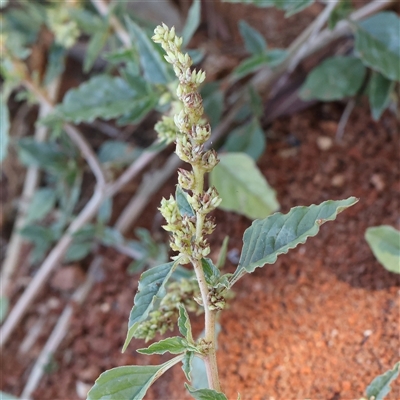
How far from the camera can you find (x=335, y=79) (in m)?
1.28

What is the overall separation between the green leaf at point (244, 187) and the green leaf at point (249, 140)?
135 mm

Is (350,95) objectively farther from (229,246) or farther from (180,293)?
(180,293)

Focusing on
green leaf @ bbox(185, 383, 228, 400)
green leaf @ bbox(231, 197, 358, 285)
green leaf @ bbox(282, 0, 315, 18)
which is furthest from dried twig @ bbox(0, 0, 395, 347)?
green leaf @ bbox(185, 383, 228, 400)

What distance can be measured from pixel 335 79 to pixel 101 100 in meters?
0.55

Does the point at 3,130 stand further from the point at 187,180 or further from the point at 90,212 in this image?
the point at 187,180

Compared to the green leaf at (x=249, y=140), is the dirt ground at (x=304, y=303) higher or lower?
lower

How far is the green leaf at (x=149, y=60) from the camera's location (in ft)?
3.53

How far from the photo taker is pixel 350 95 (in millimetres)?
1300

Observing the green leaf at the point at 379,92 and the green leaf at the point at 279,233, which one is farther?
the green leaf at the point at 379,92

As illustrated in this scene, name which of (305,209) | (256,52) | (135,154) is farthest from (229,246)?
(305,209)

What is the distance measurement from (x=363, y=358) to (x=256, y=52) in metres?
0.73

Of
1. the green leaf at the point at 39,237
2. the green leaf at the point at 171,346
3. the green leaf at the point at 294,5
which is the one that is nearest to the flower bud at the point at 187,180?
the green leaf at the point at 171,346

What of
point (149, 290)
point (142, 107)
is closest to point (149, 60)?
point (142, 107)

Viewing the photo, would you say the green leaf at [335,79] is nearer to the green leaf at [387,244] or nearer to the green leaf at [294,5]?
the green leaf at [294,5]
